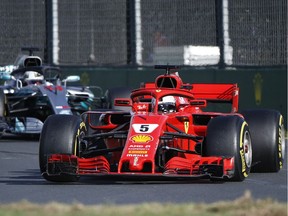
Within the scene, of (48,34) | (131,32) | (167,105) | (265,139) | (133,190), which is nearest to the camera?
(133,190)

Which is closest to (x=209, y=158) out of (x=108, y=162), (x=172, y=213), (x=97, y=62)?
(x=108, y=162)

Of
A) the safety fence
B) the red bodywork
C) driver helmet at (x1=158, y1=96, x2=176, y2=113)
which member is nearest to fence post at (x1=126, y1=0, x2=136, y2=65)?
the safety fence

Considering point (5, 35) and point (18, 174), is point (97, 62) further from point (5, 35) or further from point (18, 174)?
point (18, 174)

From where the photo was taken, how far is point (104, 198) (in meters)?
9.54

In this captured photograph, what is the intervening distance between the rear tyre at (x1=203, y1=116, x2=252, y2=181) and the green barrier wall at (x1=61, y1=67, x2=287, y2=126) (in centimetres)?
833

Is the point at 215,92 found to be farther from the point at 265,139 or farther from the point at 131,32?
the point at 131,32

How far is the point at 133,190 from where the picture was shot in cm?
1023

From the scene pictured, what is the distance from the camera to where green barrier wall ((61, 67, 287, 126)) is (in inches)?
760

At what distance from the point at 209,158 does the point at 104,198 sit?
151 centimetres

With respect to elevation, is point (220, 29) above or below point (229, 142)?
above

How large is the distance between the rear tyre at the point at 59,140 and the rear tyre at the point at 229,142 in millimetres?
1394

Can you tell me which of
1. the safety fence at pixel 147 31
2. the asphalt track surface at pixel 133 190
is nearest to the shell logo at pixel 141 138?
the asphalt track surface at pixel 133 190

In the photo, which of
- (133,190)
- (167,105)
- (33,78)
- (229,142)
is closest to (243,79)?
(33,78)

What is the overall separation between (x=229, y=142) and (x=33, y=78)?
9865 millimetres
